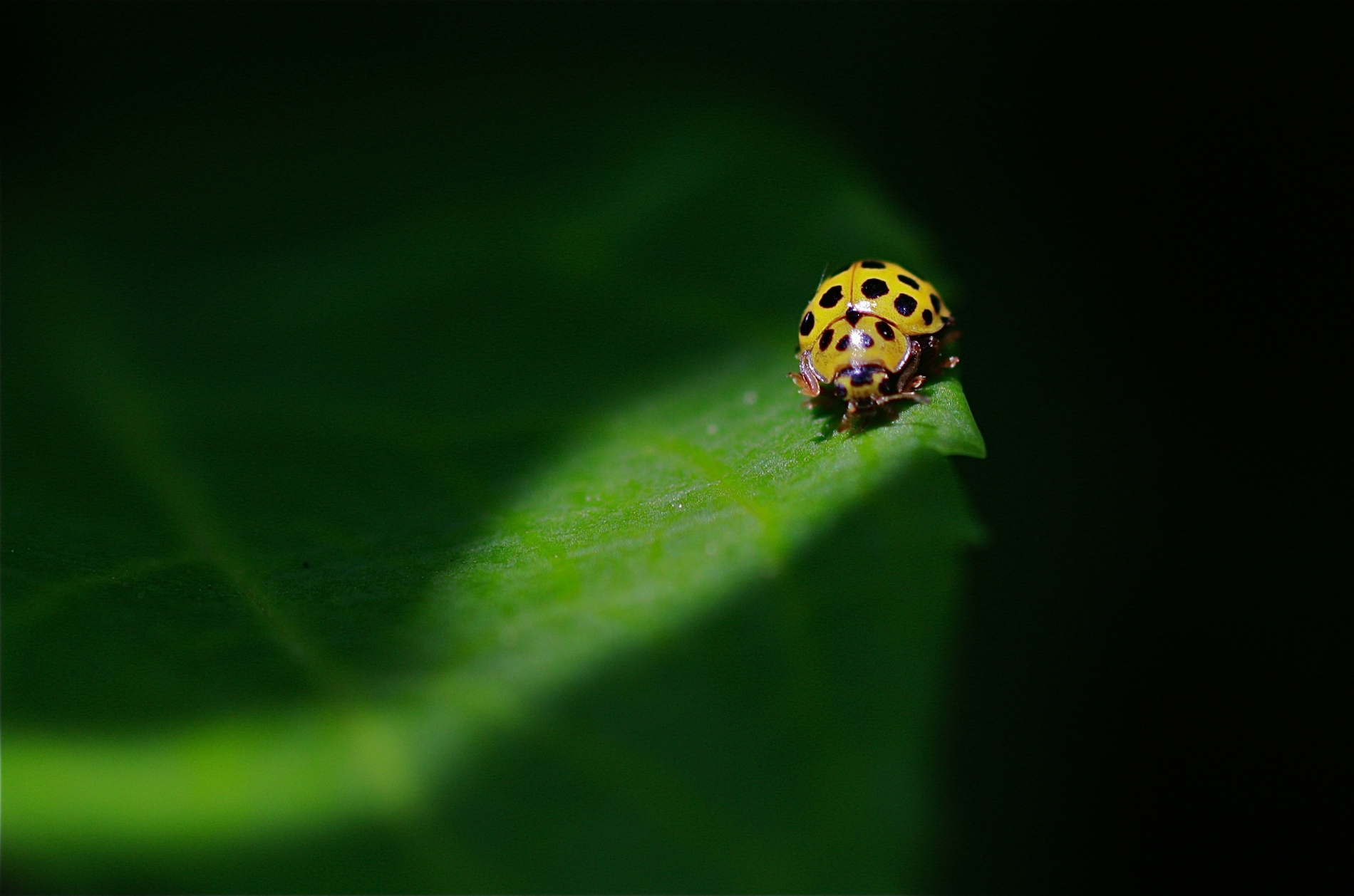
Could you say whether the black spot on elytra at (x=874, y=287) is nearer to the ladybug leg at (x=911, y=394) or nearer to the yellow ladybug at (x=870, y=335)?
the yellow ladybug at (x=870, y=335)

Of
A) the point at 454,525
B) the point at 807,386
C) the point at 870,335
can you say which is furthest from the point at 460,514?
the point at 870,335

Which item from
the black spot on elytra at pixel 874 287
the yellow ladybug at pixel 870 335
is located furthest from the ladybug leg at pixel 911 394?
the black spot on elytra at pixel 874 287

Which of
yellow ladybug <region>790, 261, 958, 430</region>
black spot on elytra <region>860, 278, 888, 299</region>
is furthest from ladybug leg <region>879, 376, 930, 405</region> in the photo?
black spot on elytra <region>860, 278, 888, 299</region>

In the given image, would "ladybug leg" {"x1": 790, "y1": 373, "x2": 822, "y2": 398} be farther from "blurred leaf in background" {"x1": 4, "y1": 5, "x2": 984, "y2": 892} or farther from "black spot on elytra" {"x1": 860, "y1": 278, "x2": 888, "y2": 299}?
"black spot on elytra" {"x1": 860, "y1": 278, "x2": 888, "y2": 299}

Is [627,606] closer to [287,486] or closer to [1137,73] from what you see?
[287,486]

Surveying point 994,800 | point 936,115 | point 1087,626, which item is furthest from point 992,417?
point 994,800

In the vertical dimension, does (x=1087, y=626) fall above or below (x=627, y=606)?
above

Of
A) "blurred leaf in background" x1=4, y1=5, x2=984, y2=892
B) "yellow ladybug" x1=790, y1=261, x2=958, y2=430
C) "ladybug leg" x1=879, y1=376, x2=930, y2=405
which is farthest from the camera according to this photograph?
"yellow ladybug" x1=790, y1=261, x2=958, y2=430
